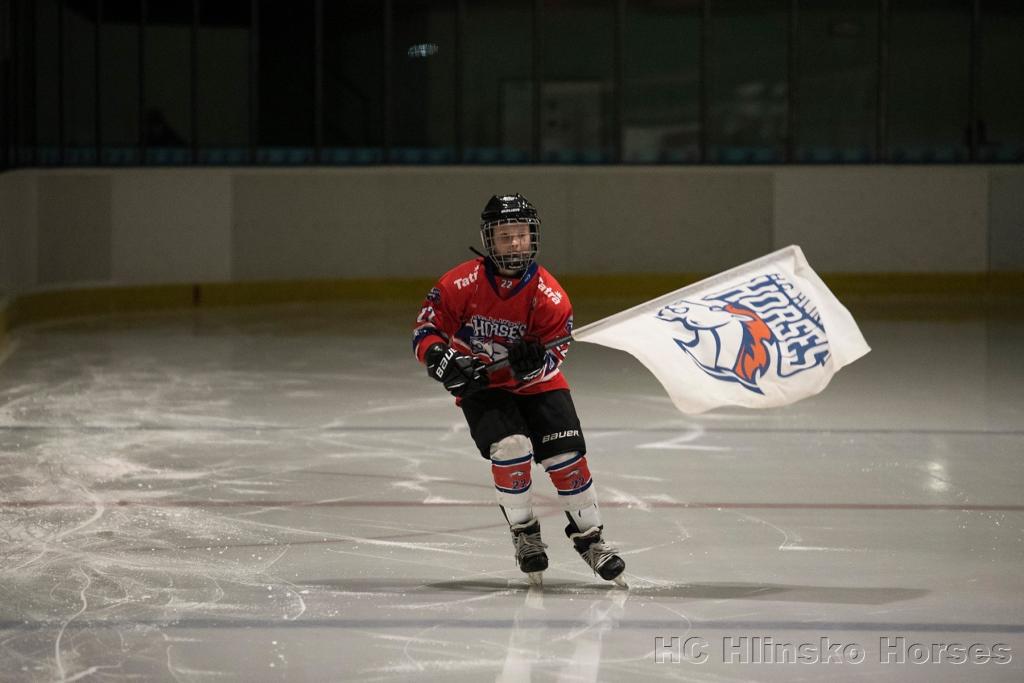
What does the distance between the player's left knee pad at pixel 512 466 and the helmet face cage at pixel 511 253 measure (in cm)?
53

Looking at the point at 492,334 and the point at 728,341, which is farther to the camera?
the point at 728,341

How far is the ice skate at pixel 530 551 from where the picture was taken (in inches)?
191

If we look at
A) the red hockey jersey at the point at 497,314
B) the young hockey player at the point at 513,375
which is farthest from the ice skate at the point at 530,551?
the red hockey jersey at the point at 497,314

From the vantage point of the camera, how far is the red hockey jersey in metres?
4.88

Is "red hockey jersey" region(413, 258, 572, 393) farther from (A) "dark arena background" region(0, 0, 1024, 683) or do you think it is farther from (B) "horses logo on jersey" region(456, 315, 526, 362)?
(A) "dark arena background" region(0, 0, 1024, 683)

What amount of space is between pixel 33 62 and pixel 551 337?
9.70 meters

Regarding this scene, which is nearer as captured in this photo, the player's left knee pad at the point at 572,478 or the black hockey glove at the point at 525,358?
the black hockey glove at the point at 525,358

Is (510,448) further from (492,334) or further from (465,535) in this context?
(465,535)

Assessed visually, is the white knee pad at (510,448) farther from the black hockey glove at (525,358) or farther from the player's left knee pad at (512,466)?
the black hockey glove at (525,358)

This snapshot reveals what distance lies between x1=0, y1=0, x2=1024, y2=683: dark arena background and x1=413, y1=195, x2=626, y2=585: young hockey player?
21cm

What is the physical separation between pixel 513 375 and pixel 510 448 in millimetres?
236

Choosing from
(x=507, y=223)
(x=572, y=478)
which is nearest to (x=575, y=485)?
(x=572, y=478)

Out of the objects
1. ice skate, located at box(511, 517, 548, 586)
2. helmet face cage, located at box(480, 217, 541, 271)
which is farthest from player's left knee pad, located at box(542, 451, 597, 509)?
helmet face cage, located at box(480, 217, 541, 271)

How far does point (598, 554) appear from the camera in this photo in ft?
16.1
